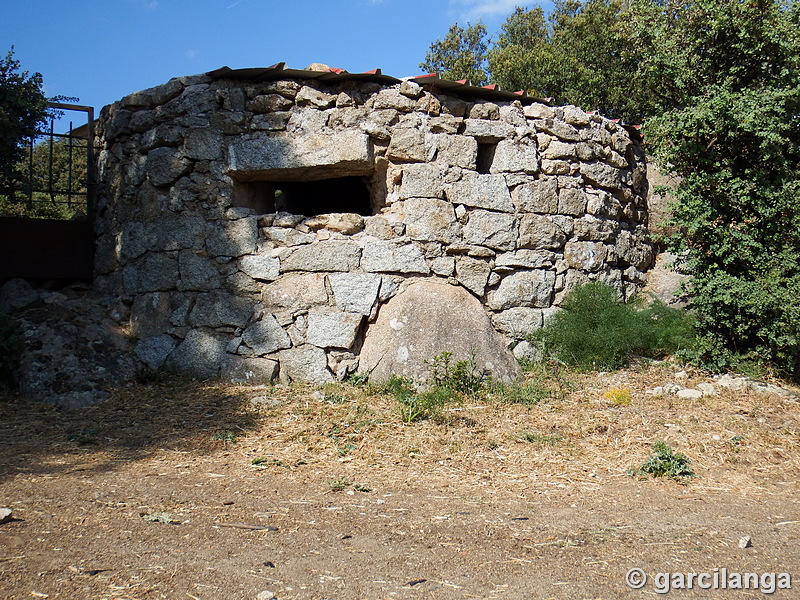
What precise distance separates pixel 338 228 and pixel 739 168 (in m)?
3.93

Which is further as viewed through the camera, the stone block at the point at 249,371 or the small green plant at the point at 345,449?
the stone block at the point at 249,371

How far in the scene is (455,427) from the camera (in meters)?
5.41

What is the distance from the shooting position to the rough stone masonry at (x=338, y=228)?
671 cm

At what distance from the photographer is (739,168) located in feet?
22.1

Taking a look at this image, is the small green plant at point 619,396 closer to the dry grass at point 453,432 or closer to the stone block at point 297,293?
the dry grass at point 453,432

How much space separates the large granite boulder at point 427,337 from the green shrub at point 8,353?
3.19 m

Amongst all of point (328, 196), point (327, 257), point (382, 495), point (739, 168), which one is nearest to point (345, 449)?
point (382, 495)

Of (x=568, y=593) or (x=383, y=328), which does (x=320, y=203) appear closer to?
(x=383, y=328)

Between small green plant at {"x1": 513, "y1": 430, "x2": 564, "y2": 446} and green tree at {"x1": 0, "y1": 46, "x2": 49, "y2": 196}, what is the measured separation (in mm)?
5908

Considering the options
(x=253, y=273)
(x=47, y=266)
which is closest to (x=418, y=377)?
(x=253, y=273)

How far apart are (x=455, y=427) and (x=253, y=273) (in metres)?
2.70

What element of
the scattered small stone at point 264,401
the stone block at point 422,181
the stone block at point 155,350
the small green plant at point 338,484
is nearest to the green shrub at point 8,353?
the stone block at point 155,350

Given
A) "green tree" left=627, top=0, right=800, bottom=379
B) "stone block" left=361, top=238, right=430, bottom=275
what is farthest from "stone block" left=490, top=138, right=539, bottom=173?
"stone block" left=361, top=238, right=430, bottom=275

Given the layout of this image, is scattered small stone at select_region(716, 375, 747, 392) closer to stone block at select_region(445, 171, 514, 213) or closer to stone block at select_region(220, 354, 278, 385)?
stone block at select_region(445, 171, 514, 213)
